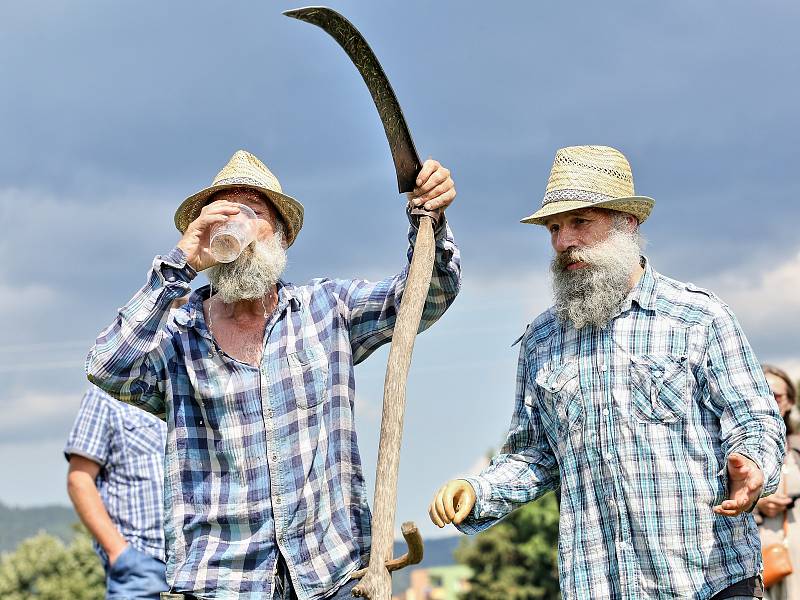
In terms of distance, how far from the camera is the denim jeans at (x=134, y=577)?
25.2ft

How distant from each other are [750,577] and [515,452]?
3.65 ft

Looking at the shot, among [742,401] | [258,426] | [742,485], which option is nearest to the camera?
[742,485]

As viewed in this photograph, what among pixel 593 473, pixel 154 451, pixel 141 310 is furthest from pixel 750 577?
pixel 154 451

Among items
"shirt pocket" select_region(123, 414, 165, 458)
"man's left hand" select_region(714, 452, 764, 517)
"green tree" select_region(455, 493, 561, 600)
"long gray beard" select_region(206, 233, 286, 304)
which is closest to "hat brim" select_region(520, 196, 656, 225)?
"long gray beard" select_region(206, 233, 286, 304)

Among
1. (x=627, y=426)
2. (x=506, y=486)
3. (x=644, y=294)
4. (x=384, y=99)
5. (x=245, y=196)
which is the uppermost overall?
(x=384, y=99)

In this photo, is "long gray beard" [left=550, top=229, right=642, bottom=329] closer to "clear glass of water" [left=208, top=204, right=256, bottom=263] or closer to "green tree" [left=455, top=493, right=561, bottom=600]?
"clear glass of water" [left=208, top=204, right=256, bottom=263]

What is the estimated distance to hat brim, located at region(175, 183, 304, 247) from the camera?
521cm

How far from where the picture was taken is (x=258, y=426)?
15.5ft

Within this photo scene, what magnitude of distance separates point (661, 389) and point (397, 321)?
1.14 m

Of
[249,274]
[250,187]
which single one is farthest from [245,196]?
[249,274]

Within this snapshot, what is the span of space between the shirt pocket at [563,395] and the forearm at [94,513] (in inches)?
158

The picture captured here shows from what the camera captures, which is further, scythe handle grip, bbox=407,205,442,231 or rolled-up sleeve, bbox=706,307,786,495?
scythe handle grip, bbox=407,205,442,231

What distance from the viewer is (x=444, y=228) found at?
4773 mm

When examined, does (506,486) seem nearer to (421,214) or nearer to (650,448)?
(650,448)
